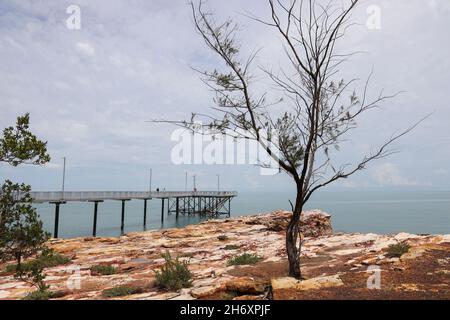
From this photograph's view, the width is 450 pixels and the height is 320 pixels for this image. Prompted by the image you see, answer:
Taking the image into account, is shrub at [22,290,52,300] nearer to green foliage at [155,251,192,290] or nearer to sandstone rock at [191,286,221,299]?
green foliage at [155,251,192,290]

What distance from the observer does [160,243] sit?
20.9m

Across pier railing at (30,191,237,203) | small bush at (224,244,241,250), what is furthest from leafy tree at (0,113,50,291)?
pier railing at (30,191,237,203)

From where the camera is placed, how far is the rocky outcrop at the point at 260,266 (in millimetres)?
7879

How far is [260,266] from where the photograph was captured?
12.1 m

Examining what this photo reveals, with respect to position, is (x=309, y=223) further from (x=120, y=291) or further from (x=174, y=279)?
(x=120, y=291)

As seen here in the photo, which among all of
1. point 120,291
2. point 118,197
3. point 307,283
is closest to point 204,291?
point 307,283

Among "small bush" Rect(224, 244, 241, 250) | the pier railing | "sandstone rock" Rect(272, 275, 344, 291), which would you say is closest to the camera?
"sandstone rock" Rect(272, 275, 344, 291)

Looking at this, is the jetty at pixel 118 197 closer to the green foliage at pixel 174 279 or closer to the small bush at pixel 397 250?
the green foliage at pixel 174 279

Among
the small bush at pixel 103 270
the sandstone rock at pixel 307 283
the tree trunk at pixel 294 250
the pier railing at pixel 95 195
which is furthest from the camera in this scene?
the pier railing at pixel 95 195

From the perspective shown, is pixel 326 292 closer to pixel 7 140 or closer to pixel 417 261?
pixel 417 261

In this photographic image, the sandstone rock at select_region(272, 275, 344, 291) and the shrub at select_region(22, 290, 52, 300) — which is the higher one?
the sandstone rock at select_region(272, 275, 344, 291)

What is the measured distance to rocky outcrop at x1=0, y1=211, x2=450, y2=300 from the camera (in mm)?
7879

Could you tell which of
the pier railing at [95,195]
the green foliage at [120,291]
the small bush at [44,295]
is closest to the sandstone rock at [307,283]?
the green foliage at [120,291]
